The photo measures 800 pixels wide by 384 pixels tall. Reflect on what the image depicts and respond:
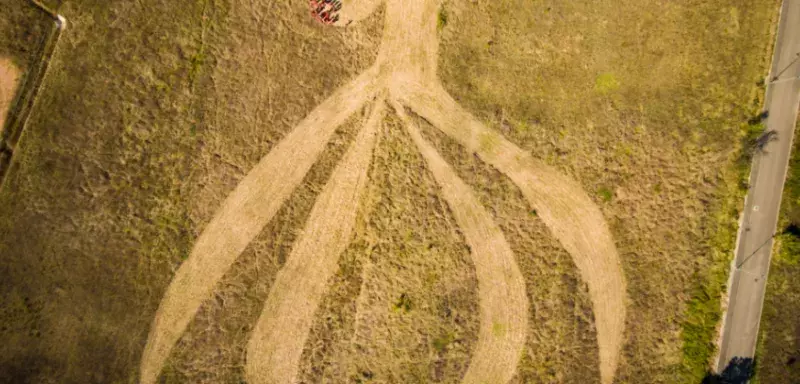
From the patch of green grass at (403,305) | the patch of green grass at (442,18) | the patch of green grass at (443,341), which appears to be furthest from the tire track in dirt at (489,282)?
the patch of green grass at (442,18)

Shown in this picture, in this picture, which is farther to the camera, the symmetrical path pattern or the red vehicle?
the symmetrical path pattern

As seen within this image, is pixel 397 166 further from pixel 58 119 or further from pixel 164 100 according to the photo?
pixel 58 119

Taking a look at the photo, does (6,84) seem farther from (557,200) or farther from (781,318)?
(781,318)

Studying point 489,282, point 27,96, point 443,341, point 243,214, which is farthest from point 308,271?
point 27,96

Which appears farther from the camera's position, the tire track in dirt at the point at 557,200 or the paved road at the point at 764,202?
the tire track in dirt at the point at 557,200

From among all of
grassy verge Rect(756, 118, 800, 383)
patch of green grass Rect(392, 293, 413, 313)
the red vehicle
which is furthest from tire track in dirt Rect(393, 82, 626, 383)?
patch of green grass Rect(392, 293, 413, 313)

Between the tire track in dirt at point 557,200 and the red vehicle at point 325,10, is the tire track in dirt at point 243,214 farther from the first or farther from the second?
the tire track in dirt at point 557,200

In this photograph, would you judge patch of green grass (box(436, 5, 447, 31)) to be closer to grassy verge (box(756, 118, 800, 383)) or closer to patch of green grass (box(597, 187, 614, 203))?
patch of green grass (box(597, 187, 614, 203))
